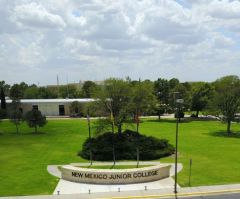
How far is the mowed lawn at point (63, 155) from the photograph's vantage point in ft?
106

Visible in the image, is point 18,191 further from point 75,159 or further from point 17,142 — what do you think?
point 17,142

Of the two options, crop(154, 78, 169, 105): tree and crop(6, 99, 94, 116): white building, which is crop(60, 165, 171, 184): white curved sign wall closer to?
crop(154, 78, 169, 105): tree

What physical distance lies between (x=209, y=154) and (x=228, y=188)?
1497 centimetres

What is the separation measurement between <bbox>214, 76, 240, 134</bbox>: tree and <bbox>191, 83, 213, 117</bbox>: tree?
26464mm

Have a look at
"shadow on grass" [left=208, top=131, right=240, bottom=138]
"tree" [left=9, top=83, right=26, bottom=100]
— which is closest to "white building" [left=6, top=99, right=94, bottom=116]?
"tree" [left=9, top=83, right=26, bottom=100]

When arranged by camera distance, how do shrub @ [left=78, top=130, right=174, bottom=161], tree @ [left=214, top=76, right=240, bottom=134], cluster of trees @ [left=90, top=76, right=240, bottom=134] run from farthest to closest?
tree @ [left=214, top=76, right=240, bottom=134]
cluster of trees @ [left=90, top=76, right=240, bottom=134]
shrub @ [left=78, top=130, right=174, bottom=161]

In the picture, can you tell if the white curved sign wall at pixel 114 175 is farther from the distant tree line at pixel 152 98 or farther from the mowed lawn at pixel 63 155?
the distant tree line at pixel 152 98

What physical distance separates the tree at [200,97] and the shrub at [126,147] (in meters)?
53.0

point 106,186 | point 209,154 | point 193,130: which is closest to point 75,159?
point 106,186

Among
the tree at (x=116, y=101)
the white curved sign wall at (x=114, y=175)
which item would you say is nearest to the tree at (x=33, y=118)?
the tree at (x=116, y=101)

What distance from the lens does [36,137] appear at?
60.2 m

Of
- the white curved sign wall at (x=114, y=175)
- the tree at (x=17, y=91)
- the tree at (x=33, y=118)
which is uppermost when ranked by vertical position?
the tree at (x=17, y=91)

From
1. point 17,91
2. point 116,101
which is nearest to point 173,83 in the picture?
point 116,101

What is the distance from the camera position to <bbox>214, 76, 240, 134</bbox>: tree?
6625 cm
